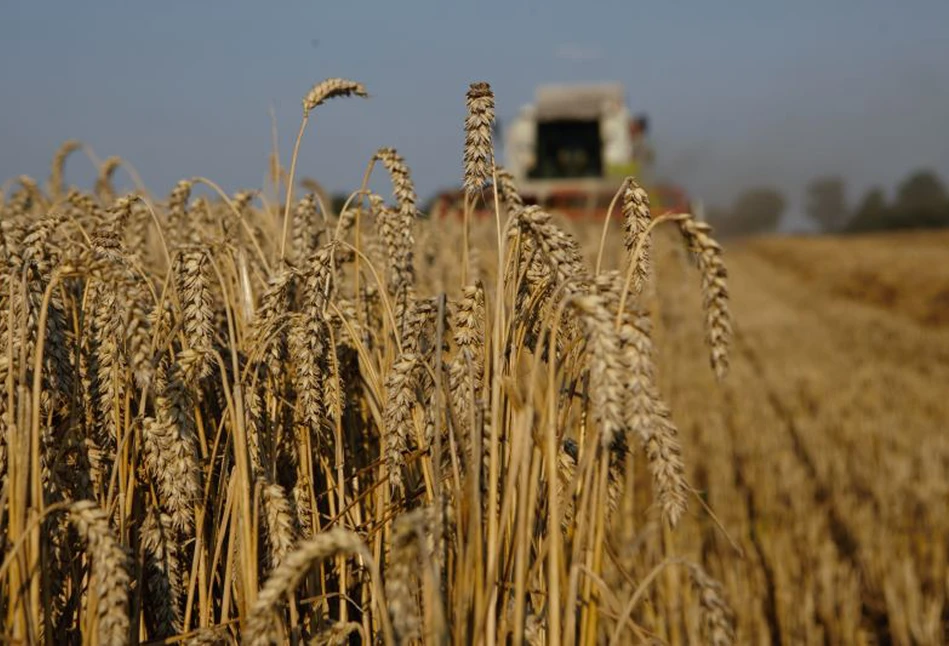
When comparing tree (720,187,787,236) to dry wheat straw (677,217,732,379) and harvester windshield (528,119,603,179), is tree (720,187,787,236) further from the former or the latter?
dry wheat straw (677,217,732,379)

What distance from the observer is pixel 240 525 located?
1.48 meters

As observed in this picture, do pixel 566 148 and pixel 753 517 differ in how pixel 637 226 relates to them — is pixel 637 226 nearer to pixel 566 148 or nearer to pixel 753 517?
pixel 753 517

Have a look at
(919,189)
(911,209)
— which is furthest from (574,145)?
(919,189)

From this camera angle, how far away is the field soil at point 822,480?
418 cm

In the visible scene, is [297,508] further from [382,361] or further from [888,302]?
[888,302]

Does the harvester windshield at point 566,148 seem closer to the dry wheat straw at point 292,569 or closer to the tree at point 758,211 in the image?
the dry wheat straw at point 292,569

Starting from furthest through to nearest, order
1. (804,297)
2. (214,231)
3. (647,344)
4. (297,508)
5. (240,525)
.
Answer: (804,297), (214,231), (297,508), (240,525), (647,344)

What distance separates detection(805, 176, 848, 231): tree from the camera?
471 feet

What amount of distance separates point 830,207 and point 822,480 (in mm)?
148156

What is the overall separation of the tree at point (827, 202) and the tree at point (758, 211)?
10.3 m

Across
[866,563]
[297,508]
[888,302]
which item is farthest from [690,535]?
[888,302]

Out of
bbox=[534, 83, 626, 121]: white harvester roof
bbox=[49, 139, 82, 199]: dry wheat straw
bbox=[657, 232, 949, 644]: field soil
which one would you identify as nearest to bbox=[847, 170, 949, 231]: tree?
bbox=[534, 83, 626, 121]: white harvester roof

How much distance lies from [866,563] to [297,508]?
3675 mm

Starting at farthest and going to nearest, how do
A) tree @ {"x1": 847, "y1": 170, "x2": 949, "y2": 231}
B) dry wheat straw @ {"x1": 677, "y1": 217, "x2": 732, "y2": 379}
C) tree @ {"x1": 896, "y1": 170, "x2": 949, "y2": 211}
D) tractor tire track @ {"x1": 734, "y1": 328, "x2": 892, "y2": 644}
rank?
tree @ {"x1": 896, "y1": 170, "x2": 949, "y2": 211}, tree @ {"x1": 847, "y1": 170, "x2": 949, "y2": 231}, tractor tire track @ {"x1": 734, "y1": 328, "x2": 892, "y2": 644}, dry wheat straw @ {"x1": 677, "y1": 217, "x2": 732, "y2": 379}
